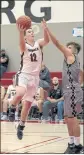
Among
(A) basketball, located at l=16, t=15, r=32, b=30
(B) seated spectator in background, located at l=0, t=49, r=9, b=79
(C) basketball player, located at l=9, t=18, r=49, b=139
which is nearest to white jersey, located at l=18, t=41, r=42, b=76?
(C) basketball player, located at l=9, t=18, r=49, b=139

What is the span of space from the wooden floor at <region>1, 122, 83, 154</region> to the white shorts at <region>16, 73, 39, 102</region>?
82cm

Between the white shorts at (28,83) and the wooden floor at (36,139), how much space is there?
2.68ft

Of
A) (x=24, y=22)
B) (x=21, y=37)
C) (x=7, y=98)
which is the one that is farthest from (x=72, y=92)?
(x=7, y=98)

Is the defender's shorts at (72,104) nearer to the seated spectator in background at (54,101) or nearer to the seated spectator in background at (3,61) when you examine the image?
the seated spectator in background at (54,101)

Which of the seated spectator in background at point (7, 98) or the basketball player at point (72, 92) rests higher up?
the basketball player at point (72, 92)

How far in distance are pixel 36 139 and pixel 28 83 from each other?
1793 millimetres

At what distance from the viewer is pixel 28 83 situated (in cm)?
558

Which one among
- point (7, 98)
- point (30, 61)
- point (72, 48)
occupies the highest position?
point (72, 48)

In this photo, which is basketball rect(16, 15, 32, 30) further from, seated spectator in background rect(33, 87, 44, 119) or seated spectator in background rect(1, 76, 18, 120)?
seated spectator in background rect(1, 76, 18, 120)

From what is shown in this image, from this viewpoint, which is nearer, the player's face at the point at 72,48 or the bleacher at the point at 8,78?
the player's face at the point at 72,48

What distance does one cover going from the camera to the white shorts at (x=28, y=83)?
5.54 meters

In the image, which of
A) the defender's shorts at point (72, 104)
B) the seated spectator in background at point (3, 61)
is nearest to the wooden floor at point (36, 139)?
the defender's shorts at point (72, 104)

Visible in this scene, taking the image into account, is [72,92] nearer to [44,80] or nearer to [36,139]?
[36,139]

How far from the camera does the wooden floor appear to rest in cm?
577
